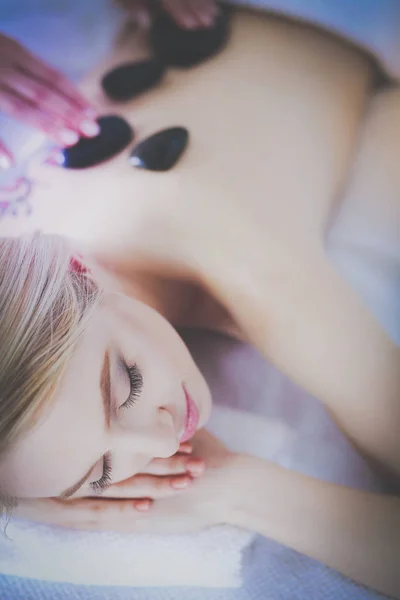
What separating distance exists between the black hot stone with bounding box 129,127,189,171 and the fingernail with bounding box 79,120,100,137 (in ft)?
0.16

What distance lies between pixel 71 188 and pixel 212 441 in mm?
309

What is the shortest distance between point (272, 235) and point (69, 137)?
0.79ft

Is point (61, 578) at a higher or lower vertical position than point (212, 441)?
lower

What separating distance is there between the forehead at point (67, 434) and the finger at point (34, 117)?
0.22 meters

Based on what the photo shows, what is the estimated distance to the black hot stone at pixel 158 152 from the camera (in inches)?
21.9

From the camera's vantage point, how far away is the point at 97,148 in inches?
22.4

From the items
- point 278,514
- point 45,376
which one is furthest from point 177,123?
point 278,514

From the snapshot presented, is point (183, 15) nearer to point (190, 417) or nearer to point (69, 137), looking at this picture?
point (69, 137)

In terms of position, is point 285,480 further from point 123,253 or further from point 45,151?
point 45,151

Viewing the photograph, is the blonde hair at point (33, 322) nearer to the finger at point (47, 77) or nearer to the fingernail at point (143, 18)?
the finger at point (47, 77)

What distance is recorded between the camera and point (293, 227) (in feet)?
1.80

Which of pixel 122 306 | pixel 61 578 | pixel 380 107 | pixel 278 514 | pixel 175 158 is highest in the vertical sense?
pixel 380 107

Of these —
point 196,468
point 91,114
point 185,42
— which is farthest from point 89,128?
point 196,468

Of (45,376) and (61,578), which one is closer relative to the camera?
(45,376)
